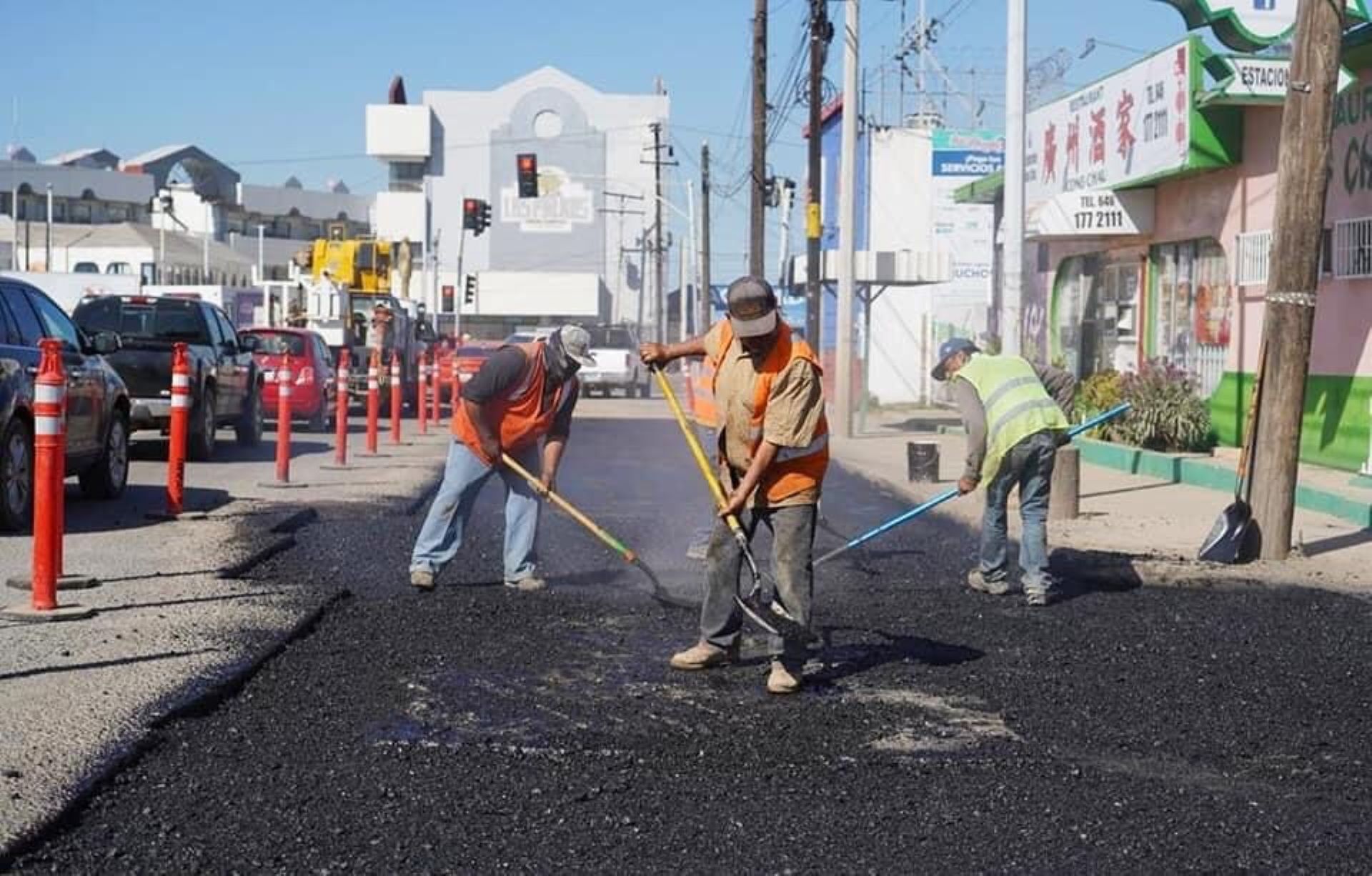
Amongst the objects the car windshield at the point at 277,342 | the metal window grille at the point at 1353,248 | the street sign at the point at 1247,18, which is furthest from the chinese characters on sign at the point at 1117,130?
the car windshield at the point at 277,342

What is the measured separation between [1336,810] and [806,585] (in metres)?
2.48

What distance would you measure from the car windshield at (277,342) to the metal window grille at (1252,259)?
41.3 feet

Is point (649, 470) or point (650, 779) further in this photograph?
point (649, 470)

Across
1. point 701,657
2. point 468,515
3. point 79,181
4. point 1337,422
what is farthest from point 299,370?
point 79,181

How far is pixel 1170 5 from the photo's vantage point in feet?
57.8

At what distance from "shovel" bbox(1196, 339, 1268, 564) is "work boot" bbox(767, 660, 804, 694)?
533cm

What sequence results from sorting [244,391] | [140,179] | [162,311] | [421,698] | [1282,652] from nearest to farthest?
1. [421,698]
2. [1282,652]
3. [162,311]
4. [244,391]
5. [140,179]

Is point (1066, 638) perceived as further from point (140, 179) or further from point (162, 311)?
point (140, 179)

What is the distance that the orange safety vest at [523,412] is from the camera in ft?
32.1

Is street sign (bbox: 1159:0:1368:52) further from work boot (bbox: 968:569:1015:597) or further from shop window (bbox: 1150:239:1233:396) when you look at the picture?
work boot (bbox: 968:569:1015:597)

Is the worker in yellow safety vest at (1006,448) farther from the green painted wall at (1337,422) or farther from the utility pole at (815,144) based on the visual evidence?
the utility pole at (815,144)

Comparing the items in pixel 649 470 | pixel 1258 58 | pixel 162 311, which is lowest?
pixel 649 470

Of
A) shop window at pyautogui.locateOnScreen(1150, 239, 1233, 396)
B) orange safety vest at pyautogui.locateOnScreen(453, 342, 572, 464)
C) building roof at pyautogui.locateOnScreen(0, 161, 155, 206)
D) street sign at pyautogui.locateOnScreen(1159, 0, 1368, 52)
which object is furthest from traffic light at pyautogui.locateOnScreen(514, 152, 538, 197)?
building roof at pyautogui.locateOnScreen(0, 161, 155, 206)

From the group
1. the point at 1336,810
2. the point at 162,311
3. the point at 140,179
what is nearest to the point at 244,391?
the point at 162,311
